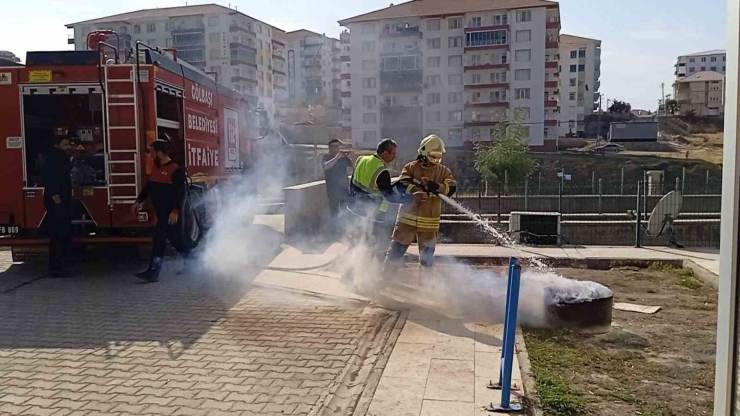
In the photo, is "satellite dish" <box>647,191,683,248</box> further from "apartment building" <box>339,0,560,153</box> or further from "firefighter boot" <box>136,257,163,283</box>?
"apartment building" <box>339,0,560,153</box>

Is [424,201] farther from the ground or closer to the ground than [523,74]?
closer to the ground

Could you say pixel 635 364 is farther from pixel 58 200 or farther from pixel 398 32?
pixel 398 32

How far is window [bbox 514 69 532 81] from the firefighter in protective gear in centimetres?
5622

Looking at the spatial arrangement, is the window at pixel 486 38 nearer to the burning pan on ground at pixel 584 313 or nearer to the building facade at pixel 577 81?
the building facade at pixel 577 81

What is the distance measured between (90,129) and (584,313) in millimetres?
7533

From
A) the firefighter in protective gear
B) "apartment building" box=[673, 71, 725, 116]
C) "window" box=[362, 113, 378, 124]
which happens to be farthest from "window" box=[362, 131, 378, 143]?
the firefighter in protective gear

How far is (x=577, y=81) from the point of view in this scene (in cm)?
8606

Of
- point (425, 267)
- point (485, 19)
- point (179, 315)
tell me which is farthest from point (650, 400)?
point (485, 19)

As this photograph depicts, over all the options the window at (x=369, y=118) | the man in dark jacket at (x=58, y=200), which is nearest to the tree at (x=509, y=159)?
the man in dark jacket at (x=58, y=200)

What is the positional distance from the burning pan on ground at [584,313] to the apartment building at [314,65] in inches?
2602

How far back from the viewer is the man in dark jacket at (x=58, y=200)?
7.94 meters

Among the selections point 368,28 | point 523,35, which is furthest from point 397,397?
point 523,35

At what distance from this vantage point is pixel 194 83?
1012cm

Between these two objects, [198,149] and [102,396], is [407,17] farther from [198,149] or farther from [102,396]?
[102,396]
